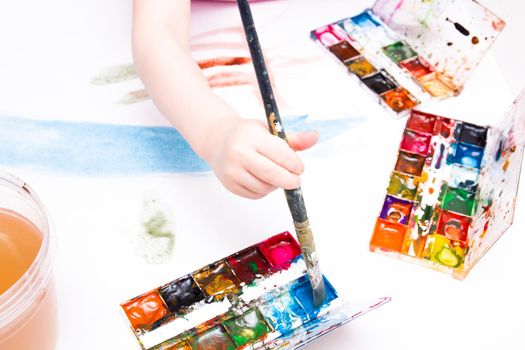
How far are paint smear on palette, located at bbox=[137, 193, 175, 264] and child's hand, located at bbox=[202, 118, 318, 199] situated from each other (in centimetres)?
11

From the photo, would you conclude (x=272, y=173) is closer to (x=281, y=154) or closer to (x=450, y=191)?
(x=281, y=154)

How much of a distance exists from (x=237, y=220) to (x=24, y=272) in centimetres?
26

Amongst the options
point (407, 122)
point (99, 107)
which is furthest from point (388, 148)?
point (99, 107)

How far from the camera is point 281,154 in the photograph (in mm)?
651

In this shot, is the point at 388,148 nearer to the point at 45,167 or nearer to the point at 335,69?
the point at 335,69

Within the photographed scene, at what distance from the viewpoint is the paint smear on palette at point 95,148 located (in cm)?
84

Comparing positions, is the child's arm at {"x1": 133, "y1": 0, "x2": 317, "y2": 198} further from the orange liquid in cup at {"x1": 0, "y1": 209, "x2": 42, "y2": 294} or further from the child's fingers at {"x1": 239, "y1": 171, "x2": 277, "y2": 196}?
the orange liquid in cup at {"x1": 0, "y1": 209, "x2": 42, "y2": 294}

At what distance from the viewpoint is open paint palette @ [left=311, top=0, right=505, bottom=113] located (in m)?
0.94

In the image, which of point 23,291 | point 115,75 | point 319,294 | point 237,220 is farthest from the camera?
point 115,75

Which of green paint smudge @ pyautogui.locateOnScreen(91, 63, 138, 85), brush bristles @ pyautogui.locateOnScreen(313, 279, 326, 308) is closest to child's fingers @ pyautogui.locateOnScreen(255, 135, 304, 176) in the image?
brush bristles @ pyautogui.locateOnScreen(313, 279, 326, 308)

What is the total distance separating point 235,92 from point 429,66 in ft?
0.94

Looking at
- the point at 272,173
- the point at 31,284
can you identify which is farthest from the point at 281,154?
the point at 31,284

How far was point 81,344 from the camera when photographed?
0.70m

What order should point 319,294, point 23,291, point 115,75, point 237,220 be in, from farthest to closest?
point 115,75, point 237,220, point 319,294, point 23,291
